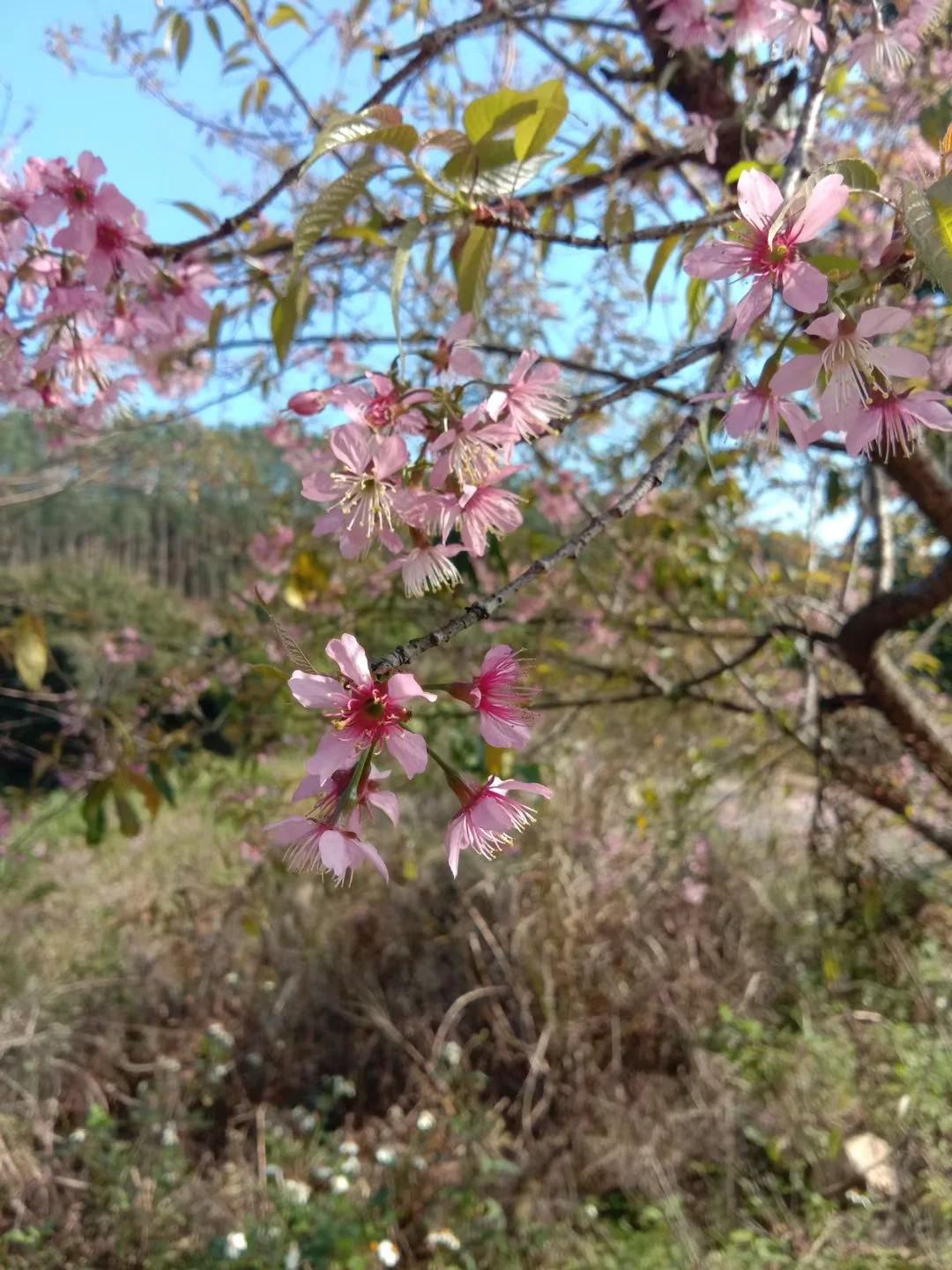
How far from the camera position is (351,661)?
1.28 ft

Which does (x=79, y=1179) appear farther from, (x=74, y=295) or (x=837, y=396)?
(x=837, y=396)

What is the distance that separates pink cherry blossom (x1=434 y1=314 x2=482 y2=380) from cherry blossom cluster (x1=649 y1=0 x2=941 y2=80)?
0.49 meters

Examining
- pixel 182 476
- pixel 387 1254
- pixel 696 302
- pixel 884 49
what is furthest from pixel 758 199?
pixel 182 476

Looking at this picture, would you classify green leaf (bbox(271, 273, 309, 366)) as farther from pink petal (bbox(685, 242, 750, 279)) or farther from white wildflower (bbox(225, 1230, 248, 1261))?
white wildflower (bbox(225, 1230, 248, 1261))

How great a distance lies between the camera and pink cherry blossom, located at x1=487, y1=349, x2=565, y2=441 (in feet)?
1.83

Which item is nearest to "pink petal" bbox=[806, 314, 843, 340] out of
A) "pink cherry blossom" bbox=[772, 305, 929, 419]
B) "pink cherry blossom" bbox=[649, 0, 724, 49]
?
"pink cherry blossom" bbox=[772, 305, 929, 419]

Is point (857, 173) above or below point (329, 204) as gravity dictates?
below

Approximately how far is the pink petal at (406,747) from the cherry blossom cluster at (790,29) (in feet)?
2.63

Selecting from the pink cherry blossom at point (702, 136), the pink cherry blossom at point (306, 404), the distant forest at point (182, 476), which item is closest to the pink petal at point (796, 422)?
the pink cherry blossom at point (306, 404)

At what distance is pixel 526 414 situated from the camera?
58 cm

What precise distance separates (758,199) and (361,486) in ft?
0.94

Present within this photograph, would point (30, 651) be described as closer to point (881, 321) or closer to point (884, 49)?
point (881, 321)

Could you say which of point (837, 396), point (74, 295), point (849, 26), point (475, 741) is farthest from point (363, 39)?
point (837, 396)

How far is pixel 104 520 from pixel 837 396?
17434mm
